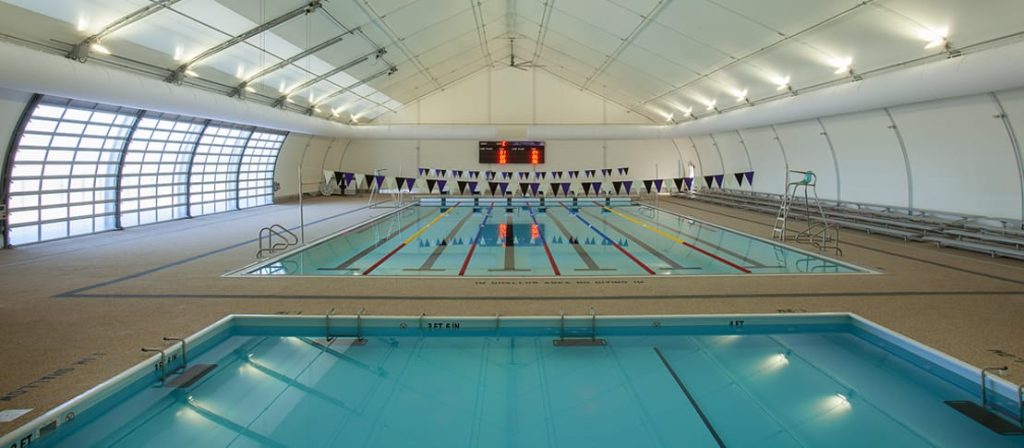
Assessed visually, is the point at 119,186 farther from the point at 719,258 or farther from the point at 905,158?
the point at 905,158

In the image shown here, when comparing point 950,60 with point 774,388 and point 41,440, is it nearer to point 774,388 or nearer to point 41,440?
point 774,388

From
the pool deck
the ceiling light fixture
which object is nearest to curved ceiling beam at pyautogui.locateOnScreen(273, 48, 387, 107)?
the ceiling light fixture

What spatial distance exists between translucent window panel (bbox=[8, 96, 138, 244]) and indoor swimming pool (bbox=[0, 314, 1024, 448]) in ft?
29.0

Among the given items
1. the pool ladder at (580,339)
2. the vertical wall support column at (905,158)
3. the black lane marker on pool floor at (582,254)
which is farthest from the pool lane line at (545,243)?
the vertical wall support column at (905,158)

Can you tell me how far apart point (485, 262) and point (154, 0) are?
719 cm

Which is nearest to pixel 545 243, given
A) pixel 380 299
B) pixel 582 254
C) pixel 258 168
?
pixel 582 254

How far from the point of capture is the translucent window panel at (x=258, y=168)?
20.0m

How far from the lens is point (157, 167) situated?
14.8m

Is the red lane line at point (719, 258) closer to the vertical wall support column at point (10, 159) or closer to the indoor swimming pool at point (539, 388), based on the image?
the indoor swimming pool at point (539, 388)

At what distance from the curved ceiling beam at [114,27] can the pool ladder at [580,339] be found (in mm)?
8621

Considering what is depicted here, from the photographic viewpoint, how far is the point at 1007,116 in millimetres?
9156

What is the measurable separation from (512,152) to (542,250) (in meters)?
17.8

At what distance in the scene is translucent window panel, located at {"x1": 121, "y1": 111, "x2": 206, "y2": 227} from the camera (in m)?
13.6

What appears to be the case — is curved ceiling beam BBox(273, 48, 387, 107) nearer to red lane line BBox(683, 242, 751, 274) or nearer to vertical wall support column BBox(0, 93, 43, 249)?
vertical wall support column BBox(0, 93, 43, 249)
